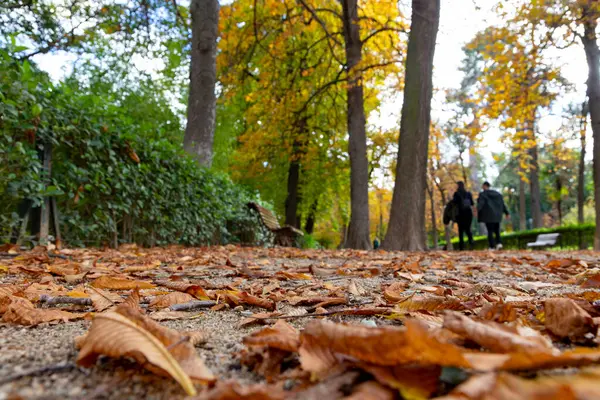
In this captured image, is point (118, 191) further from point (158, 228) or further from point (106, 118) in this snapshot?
point (158, 228)

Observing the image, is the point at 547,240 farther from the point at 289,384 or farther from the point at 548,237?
the point at 289,384

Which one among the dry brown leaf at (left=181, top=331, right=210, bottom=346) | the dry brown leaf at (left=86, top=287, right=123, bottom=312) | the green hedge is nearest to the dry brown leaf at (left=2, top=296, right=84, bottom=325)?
the dry brown leaf at (left=86, top=287, right=123, bottom=312)

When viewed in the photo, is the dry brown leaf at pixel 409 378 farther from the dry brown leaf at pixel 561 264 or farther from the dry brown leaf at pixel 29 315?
the dry brown leaf at pixel 561 264

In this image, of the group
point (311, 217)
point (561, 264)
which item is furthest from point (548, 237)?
point (561, 264)

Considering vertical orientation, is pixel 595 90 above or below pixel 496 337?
above

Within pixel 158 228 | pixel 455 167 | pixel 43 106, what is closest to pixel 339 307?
pixel 43 106

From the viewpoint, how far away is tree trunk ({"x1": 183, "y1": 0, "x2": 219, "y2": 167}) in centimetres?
952

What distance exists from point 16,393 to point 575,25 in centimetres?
1237

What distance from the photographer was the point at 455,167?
93.4ft

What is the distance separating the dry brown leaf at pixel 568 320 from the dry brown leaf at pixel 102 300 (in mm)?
→ 1468

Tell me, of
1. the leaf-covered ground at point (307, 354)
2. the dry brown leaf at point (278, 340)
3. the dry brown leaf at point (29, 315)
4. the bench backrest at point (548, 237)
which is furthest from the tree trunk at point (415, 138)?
the bench backrest at point (548, 237)

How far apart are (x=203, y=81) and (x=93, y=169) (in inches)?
210

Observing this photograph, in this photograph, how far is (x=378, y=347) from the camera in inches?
28.9

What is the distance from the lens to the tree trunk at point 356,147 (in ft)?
32.4
